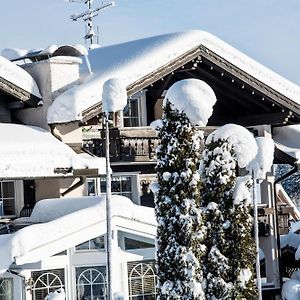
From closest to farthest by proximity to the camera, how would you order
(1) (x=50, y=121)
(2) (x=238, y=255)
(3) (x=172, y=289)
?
(3) (x=172, y=289) → (2) (x=238, y=255) → (1) (x=50, y=121)

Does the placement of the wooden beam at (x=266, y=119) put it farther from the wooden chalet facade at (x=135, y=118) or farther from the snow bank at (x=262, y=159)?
the snow bank at (x=262, y=159)

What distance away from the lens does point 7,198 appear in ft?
67.7

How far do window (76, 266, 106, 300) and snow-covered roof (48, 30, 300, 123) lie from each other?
3439 mm

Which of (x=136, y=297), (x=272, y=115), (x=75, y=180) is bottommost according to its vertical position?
(x=136, y=297)

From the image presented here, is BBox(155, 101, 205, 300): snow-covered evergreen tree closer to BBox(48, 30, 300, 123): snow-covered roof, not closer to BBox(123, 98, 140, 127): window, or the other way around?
BBox(48, 30, 300, 123): snow-covered roof

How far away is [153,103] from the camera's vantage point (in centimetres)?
2356

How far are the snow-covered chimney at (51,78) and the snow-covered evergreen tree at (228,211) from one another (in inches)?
206

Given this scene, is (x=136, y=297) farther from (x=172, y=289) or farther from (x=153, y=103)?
(x=153, y=103)

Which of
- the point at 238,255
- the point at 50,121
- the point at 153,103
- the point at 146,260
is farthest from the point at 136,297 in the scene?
the point at 153,103

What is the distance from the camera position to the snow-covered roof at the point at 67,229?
1616 cm

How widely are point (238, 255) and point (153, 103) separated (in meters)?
8.07

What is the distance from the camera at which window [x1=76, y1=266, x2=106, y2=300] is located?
17.7 m

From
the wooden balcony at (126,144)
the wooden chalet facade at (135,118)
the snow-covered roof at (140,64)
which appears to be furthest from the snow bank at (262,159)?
the wooden balcony at (126,144)

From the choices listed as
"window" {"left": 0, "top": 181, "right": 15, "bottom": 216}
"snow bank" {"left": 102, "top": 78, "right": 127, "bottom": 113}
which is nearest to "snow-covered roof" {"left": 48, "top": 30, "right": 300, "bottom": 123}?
"window" {"left": 0, "top": 181, "right": 15, "bottom": 216}
